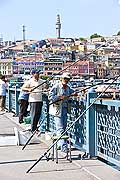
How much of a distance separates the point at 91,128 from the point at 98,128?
0.40 ft

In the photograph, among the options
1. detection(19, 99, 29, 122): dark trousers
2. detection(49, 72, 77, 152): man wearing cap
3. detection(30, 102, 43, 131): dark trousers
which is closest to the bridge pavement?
detection(49, 72, 77, 152): man wearing cap

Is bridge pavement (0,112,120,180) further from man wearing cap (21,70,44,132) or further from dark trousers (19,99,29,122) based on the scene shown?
dark trousers (19,99,29,122)

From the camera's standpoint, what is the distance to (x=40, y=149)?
7945 mm

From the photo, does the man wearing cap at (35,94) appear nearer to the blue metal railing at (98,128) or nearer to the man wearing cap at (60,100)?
the blue metal railing at (98,128)

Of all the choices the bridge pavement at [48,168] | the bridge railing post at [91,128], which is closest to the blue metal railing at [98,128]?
the bridge railing post at [91,128]

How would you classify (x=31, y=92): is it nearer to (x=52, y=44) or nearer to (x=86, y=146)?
(x=86, y=146)

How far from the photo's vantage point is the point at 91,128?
695cm

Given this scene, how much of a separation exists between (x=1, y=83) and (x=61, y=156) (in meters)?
7.29

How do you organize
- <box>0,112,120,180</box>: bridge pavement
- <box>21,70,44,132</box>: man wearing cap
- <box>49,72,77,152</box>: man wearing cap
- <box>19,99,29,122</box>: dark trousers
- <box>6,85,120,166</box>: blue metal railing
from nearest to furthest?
<box>0,112,120,180</box>: bridge pavement
<box>6,85,120,166</box>: blue metal railing
<box>49,72,77,152</box>: man wearing cap
<box>21,70,44,132</box>: man wearing cap
<box>19,99,29,122</box>: dark trousers

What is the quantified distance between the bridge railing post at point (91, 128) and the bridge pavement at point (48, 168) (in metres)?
0.27

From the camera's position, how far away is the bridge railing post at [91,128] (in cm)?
690

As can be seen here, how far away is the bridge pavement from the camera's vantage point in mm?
5730

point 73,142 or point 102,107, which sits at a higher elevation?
point 102,107

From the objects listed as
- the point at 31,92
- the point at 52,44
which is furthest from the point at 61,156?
the point at 52,44
